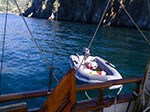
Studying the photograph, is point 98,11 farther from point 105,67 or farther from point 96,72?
point 96,72

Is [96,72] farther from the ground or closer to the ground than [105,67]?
closer to the ground

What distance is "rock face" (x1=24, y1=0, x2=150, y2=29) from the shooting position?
4481 centimetres

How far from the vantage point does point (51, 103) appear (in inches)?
66.5

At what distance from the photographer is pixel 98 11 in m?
50.5

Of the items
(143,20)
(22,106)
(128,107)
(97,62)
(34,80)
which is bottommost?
(34,80)

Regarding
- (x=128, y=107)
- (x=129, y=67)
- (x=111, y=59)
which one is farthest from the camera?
(x=111, y=59)

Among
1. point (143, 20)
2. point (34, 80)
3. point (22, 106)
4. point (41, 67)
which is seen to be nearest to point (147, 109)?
point (22, 106)

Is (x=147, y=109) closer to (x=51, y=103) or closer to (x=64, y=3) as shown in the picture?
(x=51, y=103)

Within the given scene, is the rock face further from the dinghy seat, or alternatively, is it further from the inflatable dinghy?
the inflatable dinghy

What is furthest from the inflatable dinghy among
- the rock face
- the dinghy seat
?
the rock face

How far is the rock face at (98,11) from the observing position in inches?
1764

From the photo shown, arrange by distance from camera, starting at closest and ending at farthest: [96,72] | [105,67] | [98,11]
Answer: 1. [96,72]
2. [105,67]
3. [98,11]

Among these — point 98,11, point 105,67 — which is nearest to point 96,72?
point 105,67

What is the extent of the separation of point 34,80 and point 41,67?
6.37ft
